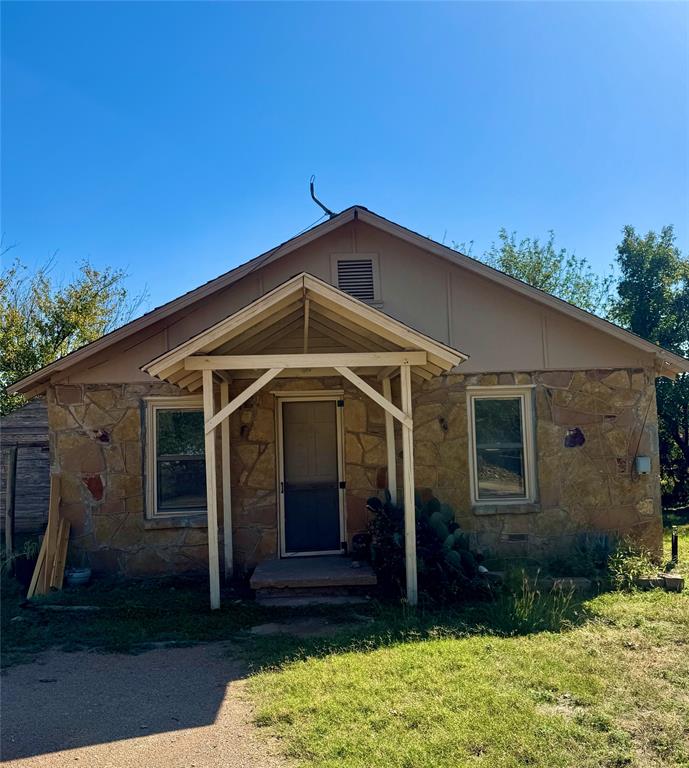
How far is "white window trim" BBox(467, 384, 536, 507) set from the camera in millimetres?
8547

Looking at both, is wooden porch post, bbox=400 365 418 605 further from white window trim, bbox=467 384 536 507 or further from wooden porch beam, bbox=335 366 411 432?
white window trim, bbox=467 384 536 507

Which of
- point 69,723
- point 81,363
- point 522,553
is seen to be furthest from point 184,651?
point 522,553

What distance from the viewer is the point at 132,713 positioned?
4273 millimetres

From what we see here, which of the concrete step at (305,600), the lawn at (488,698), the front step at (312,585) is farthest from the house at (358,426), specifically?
the lawn at (488,698)

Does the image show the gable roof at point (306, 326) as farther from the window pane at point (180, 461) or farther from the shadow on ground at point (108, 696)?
the shadow on ground at point (108, 696)

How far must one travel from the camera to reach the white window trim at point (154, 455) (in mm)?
8297

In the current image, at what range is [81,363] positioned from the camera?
8148mm

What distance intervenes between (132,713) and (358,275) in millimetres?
5996

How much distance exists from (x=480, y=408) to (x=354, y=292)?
2.35 m

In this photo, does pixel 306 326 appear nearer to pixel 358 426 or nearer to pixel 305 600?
pixel 358 426

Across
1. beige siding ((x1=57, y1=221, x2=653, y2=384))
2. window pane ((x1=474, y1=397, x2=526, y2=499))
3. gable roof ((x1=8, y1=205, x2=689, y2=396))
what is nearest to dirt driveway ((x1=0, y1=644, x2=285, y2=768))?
gable roof ((x1=8, y1=205, x2=689, y2=396))

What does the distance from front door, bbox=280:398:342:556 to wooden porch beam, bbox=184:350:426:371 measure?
6.95ft

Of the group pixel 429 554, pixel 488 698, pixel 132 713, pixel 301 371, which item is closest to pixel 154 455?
pixel 301 371

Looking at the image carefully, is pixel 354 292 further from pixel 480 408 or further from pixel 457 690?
pixel 457 690
